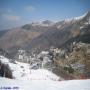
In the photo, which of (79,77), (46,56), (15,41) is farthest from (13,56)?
(79,77)

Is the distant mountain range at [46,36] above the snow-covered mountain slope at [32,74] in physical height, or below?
above

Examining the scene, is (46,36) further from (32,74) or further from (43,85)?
(43,85)

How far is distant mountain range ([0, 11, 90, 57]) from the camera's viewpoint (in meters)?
3.62

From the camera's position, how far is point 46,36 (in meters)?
3.90

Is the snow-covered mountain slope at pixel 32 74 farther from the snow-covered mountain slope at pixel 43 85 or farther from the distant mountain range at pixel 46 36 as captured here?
the snow-covered mountain slope at pixel 43 85

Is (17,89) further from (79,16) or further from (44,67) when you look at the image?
(79,16)

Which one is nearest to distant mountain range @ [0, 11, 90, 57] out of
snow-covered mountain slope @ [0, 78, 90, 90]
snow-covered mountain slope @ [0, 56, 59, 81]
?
snow-covered mountain slope @ [0, 56, 59, 81]

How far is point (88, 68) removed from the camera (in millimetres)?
3230

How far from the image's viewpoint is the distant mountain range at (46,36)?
11.9 feet

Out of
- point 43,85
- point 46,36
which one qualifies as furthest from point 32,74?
point 46,36

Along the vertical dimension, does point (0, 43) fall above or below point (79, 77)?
above

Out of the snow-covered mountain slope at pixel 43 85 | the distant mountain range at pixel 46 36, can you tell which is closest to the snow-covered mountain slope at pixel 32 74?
the distant mountain range at pixel 46 36

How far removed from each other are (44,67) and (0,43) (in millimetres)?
904

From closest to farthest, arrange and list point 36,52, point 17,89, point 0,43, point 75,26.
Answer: point 17,89 < point 0,43 < point 36,52 < point 75,26
